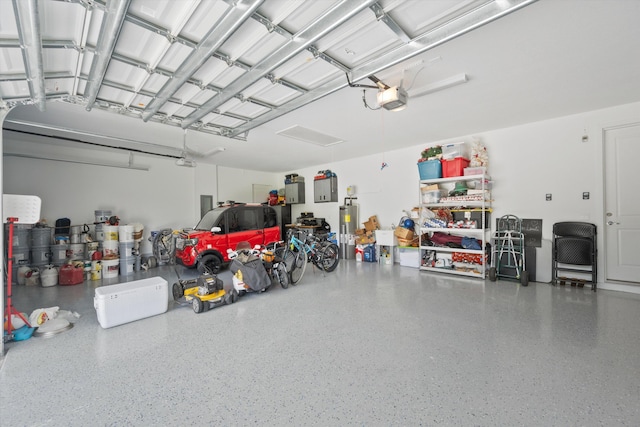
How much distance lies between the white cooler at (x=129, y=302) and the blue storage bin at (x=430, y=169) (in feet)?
15.9

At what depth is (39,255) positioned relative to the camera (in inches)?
182

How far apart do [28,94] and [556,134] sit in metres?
7.07

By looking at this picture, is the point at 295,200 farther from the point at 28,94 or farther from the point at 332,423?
the point at 332,423

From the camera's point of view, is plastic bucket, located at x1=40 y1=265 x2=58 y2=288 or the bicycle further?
the bicycle

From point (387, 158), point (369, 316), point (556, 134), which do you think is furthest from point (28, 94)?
point (556, 134)

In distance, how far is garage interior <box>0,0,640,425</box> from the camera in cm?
166

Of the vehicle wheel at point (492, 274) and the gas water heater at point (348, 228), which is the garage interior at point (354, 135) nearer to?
the vehicle wheel at point (492, 274)

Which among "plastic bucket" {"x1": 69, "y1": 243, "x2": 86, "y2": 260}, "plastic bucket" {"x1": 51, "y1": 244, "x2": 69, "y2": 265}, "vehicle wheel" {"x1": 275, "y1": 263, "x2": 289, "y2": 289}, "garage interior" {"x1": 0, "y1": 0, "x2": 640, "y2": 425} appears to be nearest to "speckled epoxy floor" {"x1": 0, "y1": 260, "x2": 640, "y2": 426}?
"garage interior" {"x1": 0, "y1": 0, "x2": 640, "y2": 425}

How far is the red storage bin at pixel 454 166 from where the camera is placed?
4723 millimetres

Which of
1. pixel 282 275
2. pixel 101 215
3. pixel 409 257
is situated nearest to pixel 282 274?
pixel 282 275

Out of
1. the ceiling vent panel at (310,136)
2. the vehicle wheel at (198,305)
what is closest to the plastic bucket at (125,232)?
the vehicle wheel at (198,305)

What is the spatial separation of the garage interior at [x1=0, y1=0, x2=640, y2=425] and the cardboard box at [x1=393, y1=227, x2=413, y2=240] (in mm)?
1176

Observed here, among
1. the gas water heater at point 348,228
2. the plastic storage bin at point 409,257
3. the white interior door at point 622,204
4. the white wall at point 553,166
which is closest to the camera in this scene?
the white interior door at point 622,204

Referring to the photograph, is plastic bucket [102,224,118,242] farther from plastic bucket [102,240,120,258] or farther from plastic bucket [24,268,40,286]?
plastic bucket [24,268,40,286]
